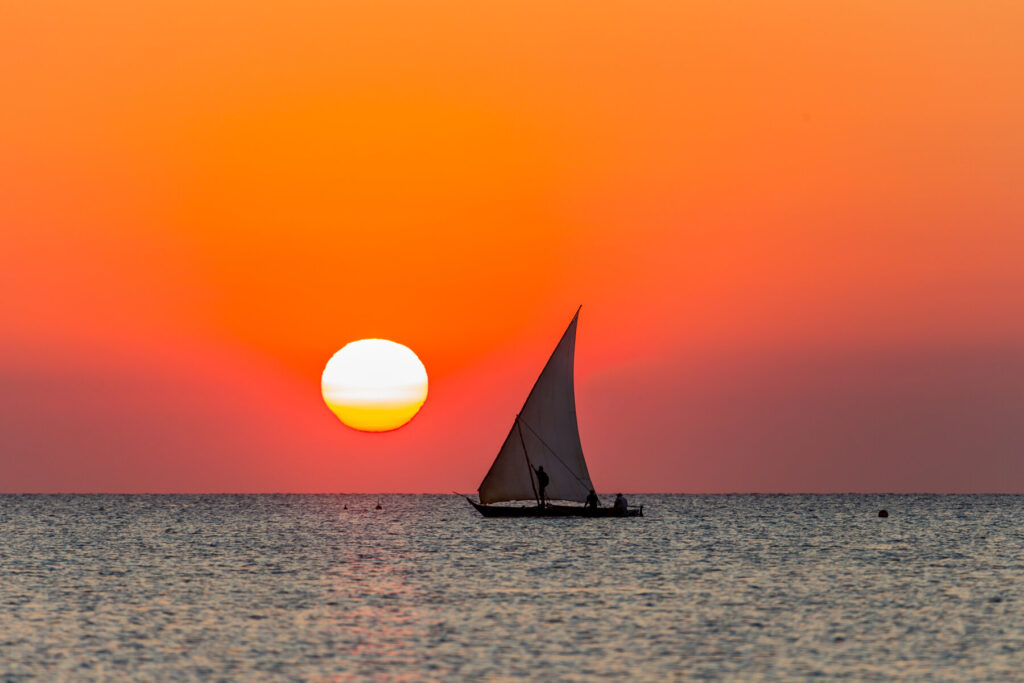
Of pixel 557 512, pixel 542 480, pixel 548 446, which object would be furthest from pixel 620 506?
pixel 548 446

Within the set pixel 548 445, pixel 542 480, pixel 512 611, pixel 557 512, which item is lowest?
pixel 512 611

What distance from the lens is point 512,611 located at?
4681cm

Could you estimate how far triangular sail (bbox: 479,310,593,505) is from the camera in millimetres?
88000

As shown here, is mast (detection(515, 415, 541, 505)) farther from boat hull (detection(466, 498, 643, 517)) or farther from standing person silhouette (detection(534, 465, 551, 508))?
boat hull (detection(466, 498, 643, 517))

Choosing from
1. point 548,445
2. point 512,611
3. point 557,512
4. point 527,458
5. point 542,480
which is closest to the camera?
point 512,611

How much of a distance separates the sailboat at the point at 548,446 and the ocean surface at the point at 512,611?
3.66 meters

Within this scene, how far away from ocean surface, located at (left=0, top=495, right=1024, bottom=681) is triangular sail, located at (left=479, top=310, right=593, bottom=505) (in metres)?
3.68

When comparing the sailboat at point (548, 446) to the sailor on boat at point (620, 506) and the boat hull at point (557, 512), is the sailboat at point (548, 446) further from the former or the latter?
the sailor on boat at point (620, 506)

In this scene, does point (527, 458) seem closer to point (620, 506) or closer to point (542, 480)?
point (542, 480)

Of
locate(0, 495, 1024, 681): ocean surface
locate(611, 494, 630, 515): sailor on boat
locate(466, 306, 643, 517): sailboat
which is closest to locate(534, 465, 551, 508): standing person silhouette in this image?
locate(466, 306, 643, 517): sailboat

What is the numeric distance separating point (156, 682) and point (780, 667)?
14.9m

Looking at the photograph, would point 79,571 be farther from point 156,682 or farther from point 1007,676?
point 1007,676

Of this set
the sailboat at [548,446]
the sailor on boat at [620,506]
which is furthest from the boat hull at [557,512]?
the sailboat at [548,446]

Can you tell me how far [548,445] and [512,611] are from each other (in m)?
43.2
